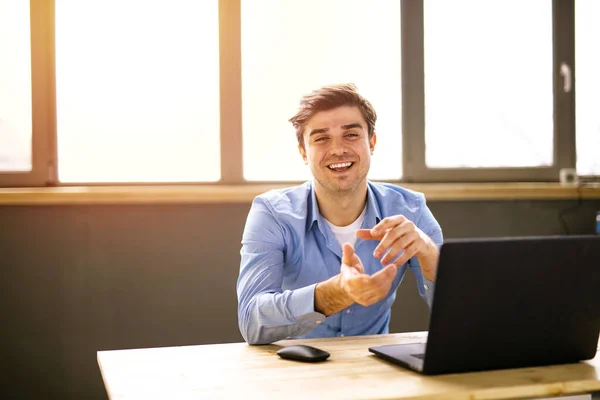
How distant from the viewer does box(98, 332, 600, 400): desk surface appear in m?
1.10

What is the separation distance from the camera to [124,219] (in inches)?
108

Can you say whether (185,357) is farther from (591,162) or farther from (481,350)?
(591,162)

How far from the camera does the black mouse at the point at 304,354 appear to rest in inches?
51.8

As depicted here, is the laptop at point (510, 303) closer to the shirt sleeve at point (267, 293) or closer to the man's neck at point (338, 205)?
→ the shirt sleeve at point (267, 293)

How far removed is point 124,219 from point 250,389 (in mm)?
1747

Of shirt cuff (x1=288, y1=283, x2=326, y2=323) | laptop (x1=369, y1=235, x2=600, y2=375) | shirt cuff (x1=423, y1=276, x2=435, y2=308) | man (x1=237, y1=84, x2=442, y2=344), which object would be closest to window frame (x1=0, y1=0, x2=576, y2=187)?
man (x1=237, y1=84, x2=442, y2=344)

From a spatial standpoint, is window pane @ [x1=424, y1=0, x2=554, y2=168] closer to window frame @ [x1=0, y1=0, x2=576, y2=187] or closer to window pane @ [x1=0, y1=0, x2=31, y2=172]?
window frame @ [x1=0, y1=0, x2=576, y2=187]

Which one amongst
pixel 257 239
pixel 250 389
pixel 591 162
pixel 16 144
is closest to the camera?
pixel 250 389

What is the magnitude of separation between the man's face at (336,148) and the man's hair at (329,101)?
0.05 ft

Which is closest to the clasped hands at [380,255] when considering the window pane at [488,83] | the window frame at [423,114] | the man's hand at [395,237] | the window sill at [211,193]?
the man's hand at [395,237]

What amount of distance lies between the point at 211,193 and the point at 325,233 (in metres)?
0.94

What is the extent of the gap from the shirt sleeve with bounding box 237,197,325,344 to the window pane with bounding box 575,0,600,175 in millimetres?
2185

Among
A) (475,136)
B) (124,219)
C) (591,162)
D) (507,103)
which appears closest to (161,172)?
(124,219)

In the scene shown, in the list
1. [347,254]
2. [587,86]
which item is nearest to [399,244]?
[347,254]
